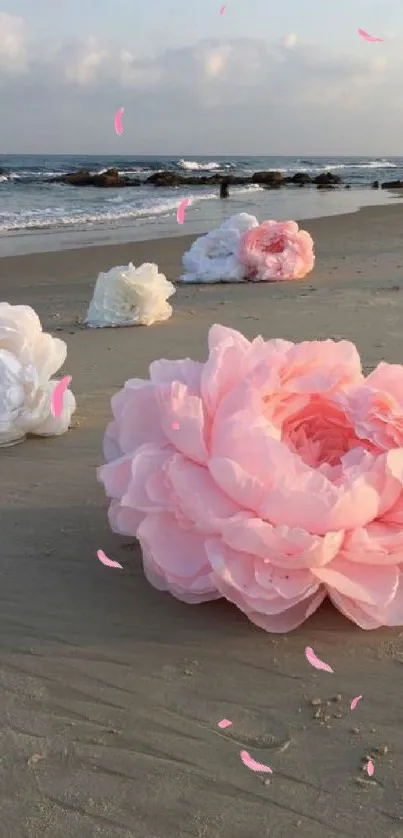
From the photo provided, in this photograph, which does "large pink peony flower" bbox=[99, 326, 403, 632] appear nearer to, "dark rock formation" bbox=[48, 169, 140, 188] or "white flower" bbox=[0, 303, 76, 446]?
"white flower" bbox=[0, 303, 76, 446]

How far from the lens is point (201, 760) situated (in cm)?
151

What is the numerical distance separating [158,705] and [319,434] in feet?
2.24

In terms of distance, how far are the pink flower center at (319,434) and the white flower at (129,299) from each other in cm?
374

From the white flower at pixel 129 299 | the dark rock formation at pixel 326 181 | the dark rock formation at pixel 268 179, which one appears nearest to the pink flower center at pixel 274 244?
the white flower at pixel 129 299

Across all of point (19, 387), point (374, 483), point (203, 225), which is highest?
point (374, 483)

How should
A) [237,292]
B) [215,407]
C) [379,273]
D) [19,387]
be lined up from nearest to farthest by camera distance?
[215,407] < [19,387] < [237,292] < [379,273]

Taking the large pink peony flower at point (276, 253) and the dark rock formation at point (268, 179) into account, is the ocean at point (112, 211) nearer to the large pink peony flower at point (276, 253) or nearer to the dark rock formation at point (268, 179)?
the large pink peony flower at point (276, 253)

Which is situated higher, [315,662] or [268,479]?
[268,479]

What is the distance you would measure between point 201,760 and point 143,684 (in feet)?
0.79

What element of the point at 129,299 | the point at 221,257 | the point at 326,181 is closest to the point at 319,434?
the point at 129,299

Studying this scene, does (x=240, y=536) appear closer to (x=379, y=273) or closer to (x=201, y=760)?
(x=201, y=760)

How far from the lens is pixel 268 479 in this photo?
175 cm

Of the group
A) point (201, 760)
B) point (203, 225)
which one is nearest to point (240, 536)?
point (201, 760)

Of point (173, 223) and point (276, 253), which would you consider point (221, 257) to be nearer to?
point (276, 253)
